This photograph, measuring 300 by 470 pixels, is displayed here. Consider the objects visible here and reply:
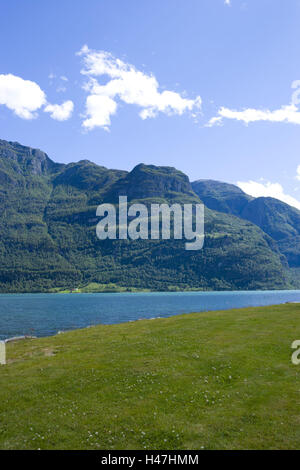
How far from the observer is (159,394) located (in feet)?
71.6

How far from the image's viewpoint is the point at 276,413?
743 inches

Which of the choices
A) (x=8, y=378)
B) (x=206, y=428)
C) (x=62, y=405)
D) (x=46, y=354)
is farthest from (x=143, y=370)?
(x=46, y=354)

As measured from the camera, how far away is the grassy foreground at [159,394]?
56.7ft

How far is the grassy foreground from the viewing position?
1728 centimetres

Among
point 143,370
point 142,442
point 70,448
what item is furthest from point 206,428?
point 143,370

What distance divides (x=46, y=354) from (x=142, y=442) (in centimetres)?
2069

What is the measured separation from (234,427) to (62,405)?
10380mm

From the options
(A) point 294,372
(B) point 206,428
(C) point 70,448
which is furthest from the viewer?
(A) point 294,372

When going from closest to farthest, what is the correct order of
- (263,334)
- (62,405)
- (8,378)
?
1. (62,405)
2. (8,378)
3. (263,334)

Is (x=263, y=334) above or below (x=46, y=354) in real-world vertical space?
above

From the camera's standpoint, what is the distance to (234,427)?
17.8 metres
